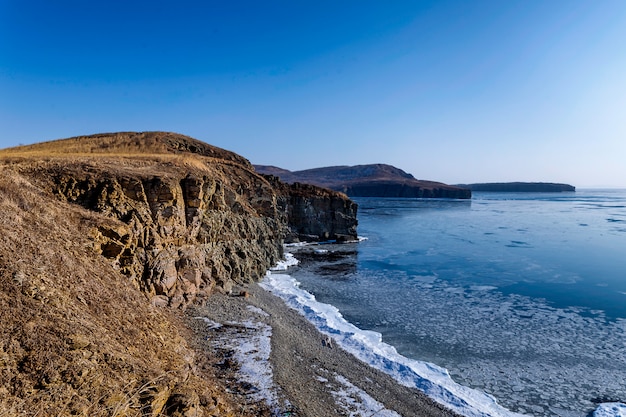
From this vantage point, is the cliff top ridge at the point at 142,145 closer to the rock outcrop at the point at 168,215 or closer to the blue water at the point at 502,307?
the rock outcrop at the point at 168,215

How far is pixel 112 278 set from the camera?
535 inches

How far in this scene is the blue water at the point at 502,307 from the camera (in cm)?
1563

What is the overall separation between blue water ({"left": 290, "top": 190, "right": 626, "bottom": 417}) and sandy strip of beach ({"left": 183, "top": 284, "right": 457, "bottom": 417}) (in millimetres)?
3652

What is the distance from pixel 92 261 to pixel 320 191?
4248 centimetres

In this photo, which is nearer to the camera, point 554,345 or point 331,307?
point 554,345

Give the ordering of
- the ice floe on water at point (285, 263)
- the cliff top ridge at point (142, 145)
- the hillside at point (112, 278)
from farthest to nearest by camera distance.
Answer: the cliff top ridge at point (142, 145) → the ice floe on water at point (285, 263) → the hillside at point (112, 278)

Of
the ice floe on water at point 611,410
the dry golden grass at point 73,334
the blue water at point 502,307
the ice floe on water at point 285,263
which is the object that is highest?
the dry golden grass at point 73,334

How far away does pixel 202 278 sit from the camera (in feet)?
70.7

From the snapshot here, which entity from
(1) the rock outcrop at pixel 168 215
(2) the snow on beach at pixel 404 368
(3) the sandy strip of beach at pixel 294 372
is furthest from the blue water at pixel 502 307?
(1) the rock outcrop at pixel 168 215

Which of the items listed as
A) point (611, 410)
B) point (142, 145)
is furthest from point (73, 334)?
point (142, 145)

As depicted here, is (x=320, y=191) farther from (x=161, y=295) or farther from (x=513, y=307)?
(x=161, y=295)

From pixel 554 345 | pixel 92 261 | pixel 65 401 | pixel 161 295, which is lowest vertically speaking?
pixel 554 345

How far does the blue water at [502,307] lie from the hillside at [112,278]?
368 inches

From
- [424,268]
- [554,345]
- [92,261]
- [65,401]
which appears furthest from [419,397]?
[424,268]
